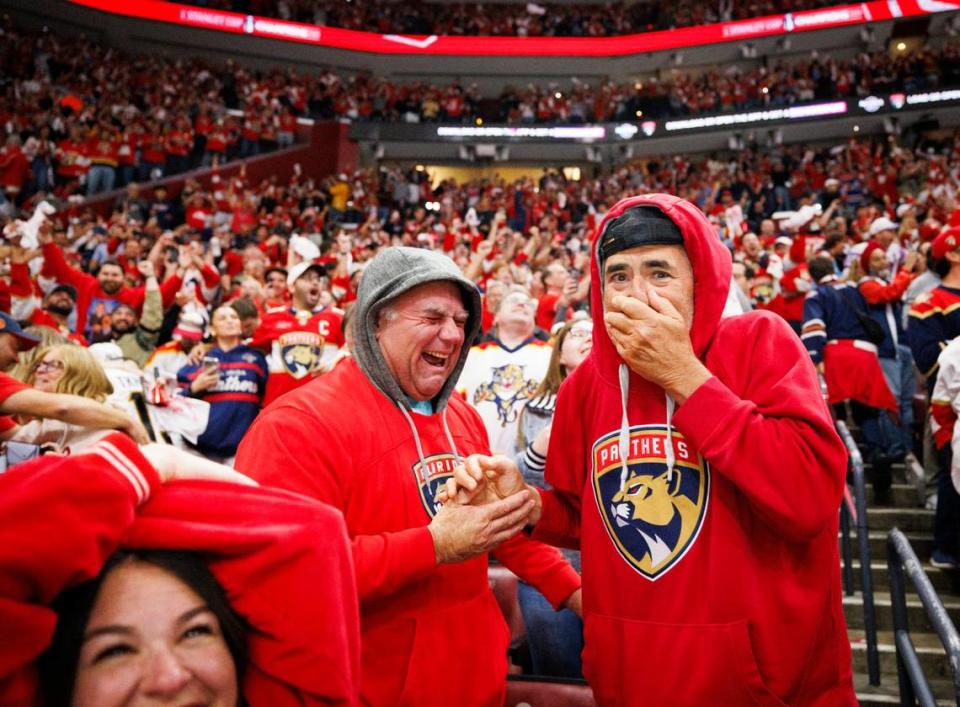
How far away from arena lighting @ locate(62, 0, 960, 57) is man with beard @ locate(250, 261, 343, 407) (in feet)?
63.8

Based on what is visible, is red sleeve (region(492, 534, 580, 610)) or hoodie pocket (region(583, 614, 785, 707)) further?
red sleeve (region(492, 534, 580, 610))

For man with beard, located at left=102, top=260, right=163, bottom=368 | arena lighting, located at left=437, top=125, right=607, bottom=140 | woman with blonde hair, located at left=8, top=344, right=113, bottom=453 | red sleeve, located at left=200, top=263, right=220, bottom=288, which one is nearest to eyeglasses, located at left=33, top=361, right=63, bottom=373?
woman with blonde hair, located at left=8, top=344, right=113, bottom=453

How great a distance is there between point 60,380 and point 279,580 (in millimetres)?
2631

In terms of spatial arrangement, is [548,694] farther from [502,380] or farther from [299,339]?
[299,339]

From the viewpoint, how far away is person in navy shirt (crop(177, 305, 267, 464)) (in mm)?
4255

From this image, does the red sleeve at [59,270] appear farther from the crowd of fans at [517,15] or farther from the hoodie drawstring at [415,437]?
the crowd of fans at [517,15]

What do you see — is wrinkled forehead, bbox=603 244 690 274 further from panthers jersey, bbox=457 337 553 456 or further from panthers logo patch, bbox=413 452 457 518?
panthers jersey, bbox=457 337 553 456

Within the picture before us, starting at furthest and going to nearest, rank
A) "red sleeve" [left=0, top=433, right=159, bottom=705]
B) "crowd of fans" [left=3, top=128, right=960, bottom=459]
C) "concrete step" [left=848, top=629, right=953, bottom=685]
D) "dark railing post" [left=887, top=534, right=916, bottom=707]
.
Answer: "crowd of fans" [left=3, top=128, right=960, bottom=459] < "concrete step" [left=848, top=629, right=953, bottom=685] < "dark railing post" [left=887, top=534, right=916, bottom=707] < "red sleeve" [left=0, top=433, right=159, bottom=705]

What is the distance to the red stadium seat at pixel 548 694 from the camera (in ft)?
6.56

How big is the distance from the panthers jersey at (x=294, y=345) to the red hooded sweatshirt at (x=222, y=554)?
362 cm

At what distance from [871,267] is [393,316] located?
5.70m

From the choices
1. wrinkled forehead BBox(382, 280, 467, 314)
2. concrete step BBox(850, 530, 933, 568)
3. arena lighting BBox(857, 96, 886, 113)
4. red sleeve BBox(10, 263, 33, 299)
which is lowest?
concrete step BBox(850, 530, 933, 568)

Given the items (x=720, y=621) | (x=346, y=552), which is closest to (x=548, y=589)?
(x=720, y=621)

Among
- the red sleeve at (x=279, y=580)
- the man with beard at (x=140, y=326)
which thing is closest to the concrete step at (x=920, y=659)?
the red sleeve at (x=279, y=580)
